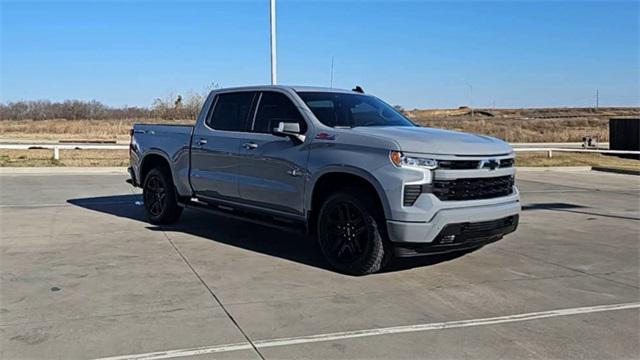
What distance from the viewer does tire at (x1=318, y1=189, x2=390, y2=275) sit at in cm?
640

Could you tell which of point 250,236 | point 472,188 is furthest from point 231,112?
point 472,188

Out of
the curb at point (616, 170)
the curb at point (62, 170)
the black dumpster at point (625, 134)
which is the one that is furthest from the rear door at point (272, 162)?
the black dumpster at point (625, 134)

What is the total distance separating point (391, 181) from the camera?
6176 millimetres

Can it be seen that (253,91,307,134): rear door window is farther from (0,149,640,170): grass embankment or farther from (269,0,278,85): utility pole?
(0,149,640,170): grass embankment

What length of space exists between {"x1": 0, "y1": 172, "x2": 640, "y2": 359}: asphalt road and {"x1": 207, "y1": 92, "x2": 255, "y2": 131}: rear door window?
152 cm

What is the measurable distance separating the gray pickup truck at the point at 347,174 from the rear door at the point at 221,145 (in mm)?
15

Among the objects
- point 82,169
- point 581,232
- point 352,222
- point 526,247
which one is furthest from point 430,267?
point 82,169

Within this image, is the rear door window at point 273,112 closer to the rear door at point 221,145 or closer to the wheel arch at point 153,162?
the rear door at point 221,145

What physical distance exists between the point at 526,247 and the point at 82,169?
14.3 meters

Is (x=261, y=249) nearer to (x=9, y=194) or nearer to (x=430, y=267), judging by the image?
(x=430, y=267)

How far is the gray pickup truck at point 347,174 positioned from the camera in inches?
244

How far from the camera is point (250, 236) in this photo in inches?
350

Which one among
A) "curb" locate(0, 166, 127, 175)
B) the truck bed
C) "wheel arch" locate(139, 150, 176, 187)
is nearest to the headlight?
the truck bed

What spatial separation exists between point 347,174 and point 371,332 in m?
2.12
